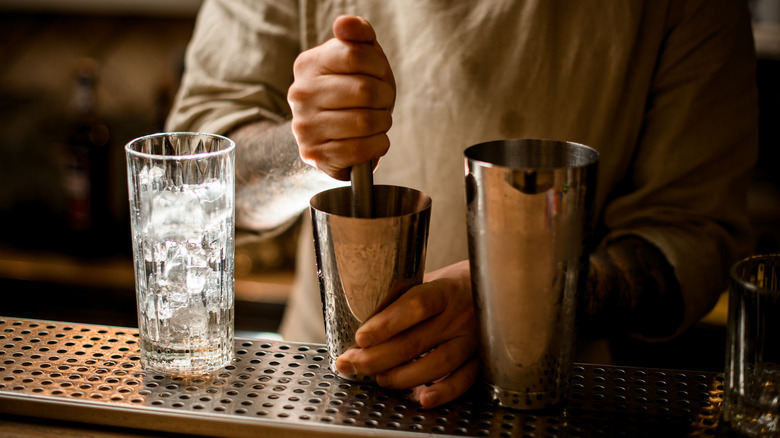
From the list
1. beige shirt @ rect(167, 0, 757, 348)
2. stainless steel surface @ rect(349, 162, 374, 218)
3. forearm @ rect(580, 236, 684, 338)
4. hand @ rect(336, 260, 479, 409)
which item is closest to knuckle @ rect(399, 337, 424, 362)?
hand @ rect(336, 260, 479, 409)

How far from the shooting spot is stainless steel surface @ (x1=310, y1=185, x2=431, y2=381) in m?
0.77

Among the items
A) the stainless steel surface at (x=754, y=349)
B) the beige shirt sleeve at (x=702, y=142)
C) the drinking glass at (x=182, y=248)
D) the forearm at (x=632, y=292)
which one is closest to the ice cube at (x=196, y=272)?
the drinking glass at (x=182, y=248)

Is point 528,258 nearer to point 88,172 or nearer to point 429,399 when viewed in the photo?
point 429,399

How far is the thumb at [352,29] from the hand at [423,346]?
10.1 inches

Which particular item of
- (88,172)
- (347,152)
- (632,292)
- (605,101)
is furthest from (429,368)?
(88,172)

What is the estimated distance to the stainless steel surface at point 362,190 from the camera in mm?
819

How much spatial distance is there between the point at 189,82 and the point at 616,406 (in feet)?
3.39

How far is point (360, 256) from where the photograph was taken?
78 cm

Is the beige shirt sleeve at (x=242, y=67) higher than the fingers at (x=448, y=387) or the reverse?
higher

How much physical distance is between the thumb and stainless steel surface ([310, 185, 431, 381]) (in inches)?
6.0

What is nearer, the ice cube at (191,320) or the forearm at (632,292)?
the ice cube at (191,320)

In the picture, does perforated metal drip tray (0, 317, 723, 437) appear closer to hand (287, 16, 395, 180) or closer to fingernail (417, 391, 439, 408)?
fingernail (417, 391, 439, 408)

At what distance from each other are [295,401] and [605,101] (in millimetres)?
820

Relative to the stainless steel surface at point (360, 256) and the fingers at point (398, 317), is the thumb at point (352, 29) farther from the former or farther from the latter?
the fingers at point (398, 317)
